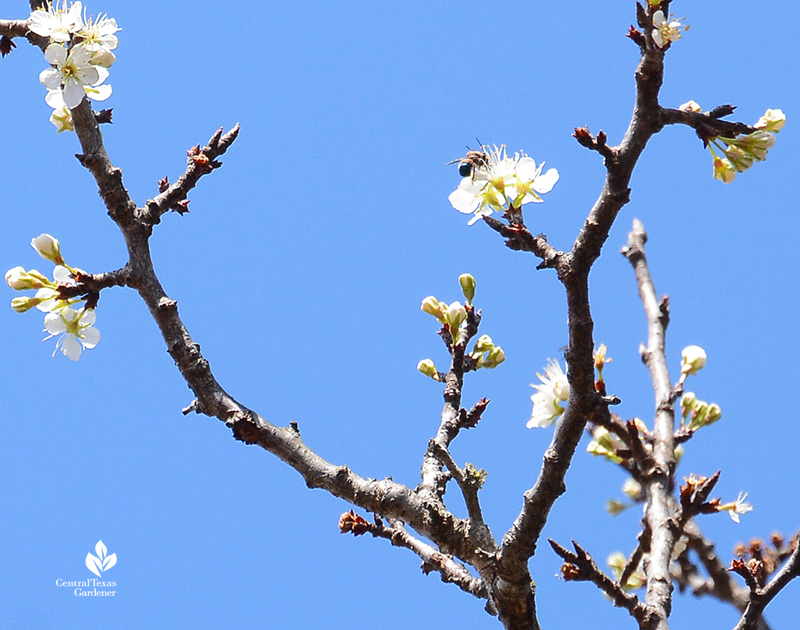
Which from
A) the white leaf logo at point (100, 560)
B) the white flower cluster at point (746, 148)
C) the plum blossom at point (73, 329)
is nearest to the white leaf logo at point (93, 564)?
Answer: the white leaf logo at point (100, 560)

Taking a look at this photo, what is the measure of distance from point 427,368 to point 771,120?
1749 millimetres

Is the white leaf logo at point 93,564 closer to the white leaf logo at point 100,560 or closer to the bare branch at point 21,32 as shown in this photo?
the white leaf logo at point 100,560

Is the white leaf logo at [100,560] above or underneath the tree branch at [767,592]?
above

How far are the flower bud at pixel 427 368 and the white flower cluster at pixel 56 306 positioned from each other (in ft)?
4.62

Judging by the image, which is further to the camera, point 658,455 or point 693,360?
point 693,360

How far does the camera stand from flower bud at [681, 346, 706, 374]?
424cm

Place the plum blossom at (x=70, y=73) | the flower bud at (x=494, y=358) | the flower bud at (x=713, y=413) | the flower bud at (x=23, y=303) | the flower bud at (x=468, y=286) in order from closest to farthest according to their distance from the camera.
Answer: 1. the plum blossom at (x=70, y=73)
2. the flower bud at (x=23, y=303)
3. the flower bud at (x=468, y=286)
4. the flower bud at (x=494, y=358)
5. the flower bud at (x=713, y=413)

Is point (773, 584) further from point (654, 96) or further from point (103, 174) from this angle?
point (103, 174)

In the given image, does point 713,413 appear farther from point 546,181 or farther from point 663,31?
point 663,31

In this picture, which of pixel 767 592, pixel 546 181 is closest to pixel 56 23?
pixel 546 181

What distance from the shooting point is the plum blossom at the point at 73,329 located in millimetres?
2773

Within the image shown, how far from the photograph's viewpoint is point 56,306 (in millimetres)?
2766

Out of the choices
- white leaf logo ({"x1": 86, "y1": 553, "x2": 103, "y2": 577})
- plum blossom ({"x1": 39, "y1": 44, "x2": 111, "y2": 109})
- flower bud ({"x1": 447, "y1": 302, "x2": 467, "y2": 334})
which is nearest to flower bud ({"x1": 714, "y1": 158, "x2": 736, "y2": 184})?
flower bud ({"x1": 447, "y1": 302, "x2": 467, "y2": 334})

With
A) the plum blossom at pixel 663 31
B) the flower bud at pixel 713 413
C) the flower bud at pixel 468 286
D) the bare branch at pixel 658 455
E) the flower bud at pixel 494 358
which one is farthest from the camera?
the flower bud at pixel 713 413
